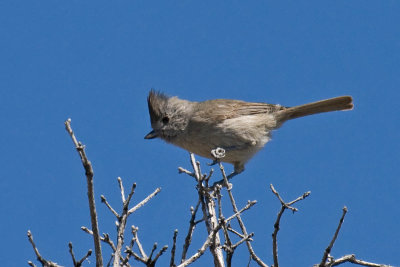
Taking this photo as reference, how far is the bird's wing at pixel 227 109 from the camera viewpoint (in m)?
7.17

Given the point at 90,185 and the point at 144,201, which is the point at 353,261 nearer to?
the point at 144,201

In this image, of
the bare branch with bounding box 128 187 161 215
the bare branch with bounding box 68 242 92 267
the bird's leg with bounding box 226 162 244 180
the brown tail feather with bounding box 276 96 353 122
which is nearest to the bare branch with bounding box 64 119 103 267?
the bare branch with bounding box 68 242 92 267

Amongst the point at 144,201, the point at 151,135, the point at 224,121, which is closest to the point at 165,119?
the point at 151,135

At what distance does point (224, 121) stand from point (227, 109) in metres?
0.29

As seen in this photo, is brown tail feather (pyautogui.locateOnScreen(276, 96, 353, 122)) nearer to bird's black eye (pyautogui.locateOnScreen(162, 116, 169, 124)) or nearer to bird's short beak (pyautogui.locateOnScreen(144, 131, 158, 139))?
bird's black eye (pyautogui.locateOnScreen(162, 116, 169, 124))

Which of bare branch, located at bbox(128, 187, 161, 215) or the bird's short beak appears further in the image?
the bird's short beak

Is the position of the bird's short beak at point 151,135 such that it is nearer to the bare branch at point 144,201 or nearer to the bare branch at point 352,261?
the bare branch at point 144,201

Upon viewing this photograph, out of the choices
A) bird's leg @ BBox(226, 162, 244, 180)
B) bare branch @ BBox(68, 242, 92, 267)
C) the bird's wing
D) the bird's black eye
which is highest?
the bird's wing

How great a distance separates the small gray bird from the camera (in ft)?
22.8

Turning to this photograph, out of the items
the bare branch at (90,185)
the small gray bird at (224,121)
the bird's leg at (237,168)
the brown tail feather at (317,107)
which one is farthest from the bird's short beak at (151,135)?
the bare branch at (90,185)

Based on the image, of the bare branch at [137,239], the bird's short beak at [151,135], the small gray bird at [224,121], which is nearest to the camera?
the bare branch at [137,239]

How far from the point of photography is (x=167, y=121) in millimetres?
7305

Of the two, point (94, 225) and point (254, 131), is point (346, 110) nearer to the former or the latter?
point (254, 131)

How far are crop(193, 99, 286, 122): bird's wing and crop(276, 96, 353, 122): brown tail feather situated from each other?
0.12 m
